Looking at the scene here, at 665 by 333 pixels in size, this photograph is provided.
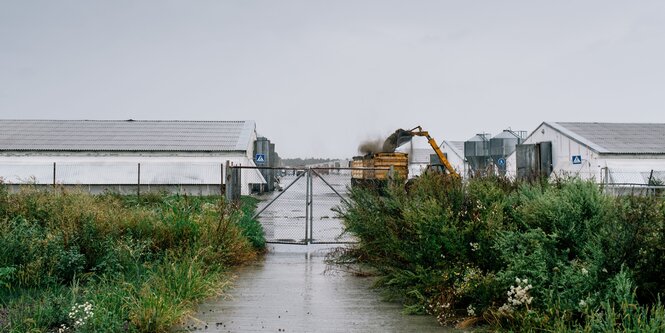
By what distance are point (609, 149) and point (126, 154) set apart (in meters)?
29.1

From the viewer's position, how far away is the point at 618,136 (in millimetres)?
38250

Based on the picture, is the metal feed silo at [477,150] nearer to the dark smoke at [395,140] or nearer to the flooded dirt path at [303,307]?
the dark smoke at [395,140]

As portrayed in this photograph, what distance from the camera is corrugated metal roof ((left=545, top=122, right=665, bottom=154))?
35.6 meters

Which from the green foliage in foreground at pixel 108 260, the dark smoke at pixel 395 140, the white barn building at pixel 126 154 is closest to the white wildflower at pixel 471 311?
the green foliage in foreground at pixel 108 260

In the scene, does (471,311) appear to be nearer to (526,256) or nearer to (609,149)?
(526,256)

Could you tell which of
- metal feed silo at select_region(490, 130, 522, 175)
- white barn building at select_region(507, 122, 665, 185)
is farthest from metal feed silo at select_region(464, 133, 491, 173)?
white barn building at select_region(507, 122, 665, 185)

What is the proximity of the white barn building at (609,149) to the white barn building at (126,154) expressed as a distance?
63.3 feet

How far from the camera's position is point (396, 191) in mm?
9969

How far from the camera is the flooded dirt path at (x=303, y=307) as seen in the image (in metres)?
6.71

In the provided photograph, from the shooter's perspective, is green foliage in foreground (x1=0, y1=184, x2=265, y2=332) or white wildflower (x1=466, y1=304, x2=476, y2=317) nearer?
green foliage in foreground (x1=0, y1=184, x2=265, y2=332)

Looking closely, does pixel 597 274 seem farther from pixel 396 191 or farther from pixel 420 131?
pixel 420 131

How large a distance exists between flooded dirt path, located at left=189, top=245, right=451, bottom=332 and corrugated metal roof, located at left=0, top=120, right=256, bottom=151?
26.5 meters

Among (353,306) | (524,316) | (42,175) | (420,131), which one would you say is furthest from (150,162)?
(524,316)

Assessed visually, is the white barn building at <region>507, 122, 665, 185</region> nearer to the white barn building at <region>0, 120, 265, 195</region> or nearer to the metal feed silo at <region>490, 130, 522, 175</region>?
the metal feed silo at <region>490, 130, 522, 175</region>
